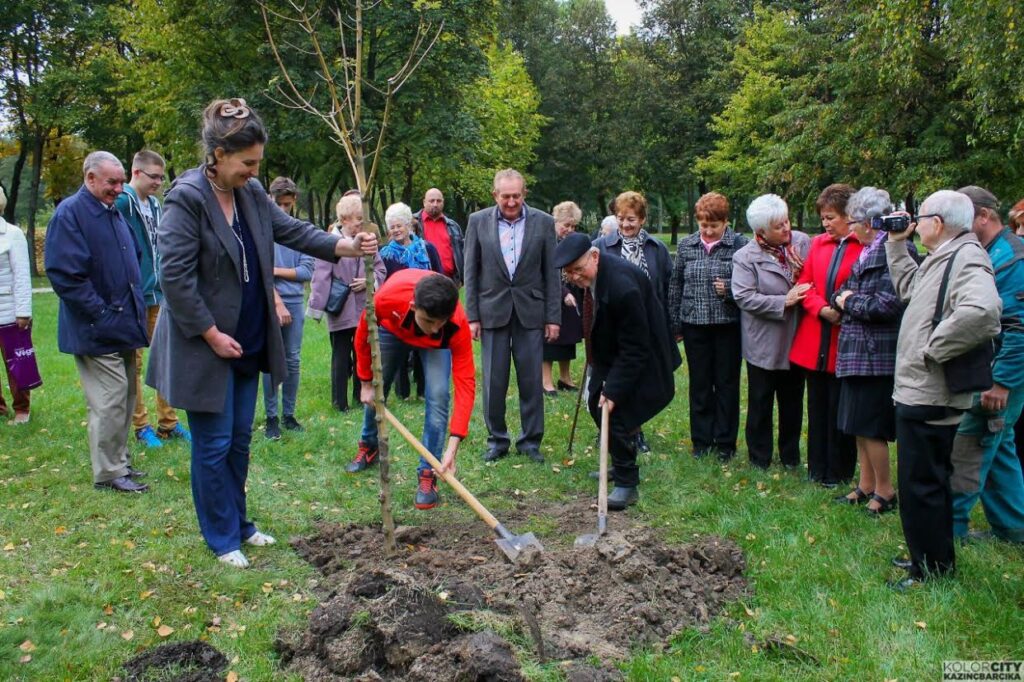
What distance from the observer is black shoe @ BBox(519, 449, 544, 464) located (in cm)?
672

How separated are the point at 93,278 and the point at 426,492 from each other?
2861 millimetres

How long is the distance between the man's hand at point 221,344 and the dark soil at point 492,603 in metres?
1.32

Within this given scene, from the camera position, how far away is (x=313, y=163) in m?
28.2

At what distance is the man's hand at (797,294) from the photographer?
5820 mm

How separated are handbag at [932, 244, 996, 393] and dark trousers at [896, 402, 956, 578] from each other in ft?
0.52

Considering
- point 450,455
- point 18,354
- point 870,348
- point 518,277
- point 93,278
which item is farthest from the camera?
point 18,354

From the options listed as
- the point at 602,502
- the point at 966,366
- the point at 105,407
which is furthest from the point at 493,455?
the point at 966,366

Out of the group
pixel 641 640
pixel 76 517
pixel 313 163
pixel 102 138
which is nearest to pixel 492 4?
pixel 313 163

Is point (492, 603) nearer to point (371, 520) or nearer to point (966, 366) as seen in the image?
point (371, 520)

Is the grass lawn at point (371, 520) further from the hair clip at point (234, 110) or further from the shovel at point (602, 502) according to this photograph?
the hair clip at point (234, 110)

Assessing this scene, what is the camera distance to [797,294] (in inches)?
230

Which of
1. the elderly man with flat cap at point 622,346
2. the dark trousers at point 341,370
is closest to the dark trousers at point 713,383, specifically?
the elderly man with flat cap at point 622,346

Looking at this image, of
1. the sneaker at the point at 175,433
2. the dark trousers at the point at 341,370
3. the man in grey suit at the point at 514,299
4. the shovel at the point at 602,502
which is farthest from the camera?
the dark trousers at the point at 341,370

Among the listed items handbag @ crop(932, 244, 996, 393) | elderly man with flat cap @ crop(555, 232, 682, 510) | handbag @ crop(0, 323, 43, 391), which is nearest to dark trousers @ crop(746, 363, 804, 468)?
elderly man with flat cap @ crop(555, 232, 682, 510)
